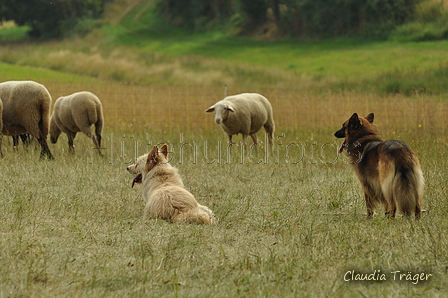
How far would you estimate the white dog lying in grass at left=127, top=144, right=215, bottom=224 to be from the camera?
667 cm

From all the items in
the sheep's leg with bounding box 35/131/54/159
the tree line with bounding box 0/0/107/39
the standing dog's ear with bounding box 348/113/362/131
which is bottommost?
the tree line with bounding box 0/0/107/39

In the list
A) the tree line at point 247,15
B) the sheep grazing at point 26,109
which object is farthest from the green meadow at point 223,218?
the tree line at point 247,15

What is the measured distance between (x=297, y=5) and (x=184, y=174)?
119ft

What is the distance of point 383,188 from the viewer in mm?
6523

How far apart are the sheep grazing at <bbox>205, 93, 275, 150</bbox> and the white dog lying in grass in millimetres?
4961

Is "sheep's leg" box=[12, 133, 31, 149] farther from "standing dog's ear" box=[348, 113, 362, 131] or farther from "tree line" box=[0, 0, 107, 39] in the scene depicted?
"tree line" box=[0, 0, 107, 39]

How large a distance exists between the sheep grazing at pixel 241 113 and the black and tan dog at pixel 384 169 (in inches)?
205

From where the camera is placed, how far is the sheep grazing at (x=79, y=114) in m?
12.8

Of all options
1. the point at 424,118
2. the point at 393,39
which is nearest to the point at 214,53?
the point at 393,39

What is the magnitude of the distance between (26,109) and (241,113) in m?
4.24

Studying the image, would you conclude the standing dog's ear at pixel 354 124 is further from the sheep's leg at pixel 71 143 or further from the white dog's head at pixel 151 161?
the sheep's leg at pixel 71 143

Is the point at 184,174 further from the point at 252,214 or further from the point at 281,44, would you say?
the point at 281,44

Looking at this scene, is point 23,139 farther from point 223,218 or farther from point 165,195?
point 223,218

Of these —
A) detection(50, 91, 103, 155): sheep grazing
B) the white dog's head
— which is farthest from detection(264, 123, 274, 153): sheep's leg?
the white dog's head
